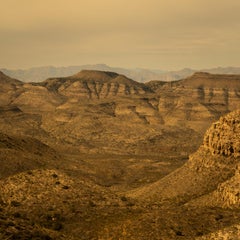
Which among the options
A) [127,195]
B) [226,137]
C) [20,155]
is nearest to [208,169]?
[226,137]

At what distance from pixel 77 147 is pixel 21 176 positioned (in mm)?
92415

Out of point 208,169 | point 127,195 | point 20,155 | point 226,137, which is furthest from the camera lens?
point 20,155

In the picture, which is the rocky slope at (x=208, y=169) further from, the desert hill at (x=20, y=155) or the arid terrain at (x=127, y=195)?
the desert hill at (x=20, y=155)

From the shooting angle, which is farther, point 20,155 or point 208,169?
point 20,155

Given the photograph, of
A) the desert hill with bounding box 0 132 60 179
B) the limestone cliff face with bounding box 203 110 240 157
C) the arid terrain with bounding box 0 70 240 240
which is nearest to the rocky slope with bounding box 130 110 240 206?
the limestone cliff face with bounding box 203 110 240 157

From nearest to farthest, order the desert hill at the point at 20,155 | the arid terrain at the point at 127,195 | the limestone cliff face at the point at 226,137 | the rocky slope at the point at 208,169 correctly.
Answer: the arid terrain at the point at 127,195 < the rocky slope at the point at 208,169 < the limestone cliff face at the point at 226,137 < the desert hill at the point at 20,155

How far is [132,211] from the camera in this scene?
40.4 metres

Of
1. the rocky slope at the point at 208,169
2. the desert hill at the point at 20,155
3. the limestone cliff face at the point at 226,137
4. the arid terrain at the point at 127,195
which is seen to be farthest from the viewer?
the desert hill at the point at 20,155

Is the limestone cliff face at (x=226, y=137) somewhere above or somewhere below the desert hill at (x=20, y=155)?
above

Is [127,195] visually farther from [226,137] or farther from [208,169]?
[226,137]

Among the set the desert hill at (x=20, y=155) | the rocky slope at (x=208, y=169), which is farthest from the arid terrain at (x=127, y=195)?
the desert hill at (x=20, y=155)

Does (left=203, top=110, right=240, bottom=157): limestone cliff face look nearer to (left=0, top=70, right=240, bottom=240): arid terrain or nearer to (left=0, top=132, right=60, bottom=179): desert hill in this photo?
(left=0, top=70, right=240, bottom=240): arid terrain

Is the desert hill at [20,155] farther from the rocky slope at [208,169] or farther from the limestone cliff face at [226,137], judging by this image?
the limestone cliff face at [226,137]

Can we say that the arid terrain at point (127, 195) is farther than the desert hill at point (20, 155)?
No
